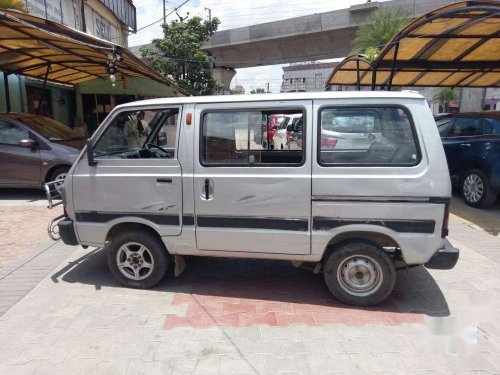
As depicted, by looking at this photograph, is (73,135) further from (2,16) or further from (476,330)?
(476,330)

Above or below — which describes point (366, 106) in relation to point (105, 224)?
above

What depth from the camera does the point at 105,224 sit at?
150 inches

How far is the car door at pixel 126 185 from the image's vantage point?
3609 mm

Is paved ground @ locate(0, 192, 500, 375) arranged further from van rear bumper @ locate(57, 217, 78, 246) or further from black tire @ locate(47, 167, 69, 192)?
black tire @ locate(47, 167, 69, 192)

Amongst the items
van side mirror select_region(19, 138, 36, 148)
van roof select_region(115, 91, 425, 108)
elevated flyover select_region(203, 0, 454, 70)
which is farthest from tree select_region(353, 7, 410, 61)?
van roof select_region(115, 91, 425, 108)

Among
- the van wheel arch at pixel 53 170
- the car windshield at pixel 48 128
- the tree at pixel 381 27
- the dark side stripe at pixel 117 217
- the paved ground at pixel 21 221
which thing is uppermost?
the tree at pixel 381 27

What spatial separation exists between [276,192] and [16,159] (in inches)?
240

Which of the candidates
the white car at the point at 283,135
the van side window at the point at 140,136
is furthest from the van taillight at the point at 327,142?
the van side window at the point at 140,136

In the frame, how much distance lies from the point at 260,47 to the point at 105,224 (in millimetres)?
25141

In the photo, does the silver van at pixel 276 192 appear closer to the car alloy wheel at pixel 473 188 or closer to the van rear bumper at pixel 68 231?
the van rear bumper at pixel 68 231

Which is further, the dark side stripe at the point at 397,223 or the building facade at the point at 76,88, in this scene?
the building facade at the point at 76,88

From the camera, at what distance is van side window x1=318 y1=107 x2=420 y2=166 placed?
10.7ft

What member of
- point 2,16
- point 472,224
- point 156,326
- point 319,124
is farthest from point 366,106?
point 2,16

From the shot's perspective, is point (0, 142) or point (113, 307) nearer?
point (113, 307)
